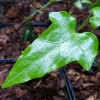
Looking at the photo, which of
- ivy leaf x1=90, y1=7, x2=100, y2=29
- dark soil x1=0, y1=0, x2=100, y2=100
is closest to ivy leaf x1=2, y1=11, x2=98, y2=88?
ivy leaf x1=90, y1=7, x2=100, y2=29

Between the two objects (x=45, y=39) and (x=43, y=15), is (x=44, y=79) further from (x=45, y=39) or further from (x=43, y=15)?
(x=43, y=15)

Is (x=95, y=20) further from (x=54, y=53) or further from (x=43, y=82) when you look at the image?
(x=43, y=82)

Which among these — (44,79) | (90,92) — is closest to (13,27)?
(44,79)

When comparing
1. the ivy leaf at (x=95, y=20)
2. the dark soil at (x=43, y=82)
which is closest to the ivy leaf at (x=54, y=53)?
the ivy leaf at (x=95, y=20)

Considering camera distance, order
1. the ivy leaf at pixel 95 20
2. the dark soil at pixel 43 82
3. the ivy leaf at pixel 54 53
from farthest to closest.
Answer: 1. the dark soil at pixel 43 82
2. the ivy leaf at pixel 95 20
3. the ivy leaf at pixel 54 53

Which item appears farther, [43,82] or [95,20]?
[43,82]

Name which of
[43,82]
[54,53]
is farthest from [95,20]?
[43,82]

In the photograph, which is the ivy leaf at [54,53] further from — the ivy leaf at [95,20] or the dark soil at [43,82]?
the dark soil at [43,82]

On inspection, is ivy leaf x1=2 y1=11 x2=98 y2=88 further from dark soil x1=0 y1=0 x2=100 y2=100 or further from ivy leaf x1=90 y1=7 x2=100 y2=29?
dark soil x1=0 y1=0 x2=100 y2=100
